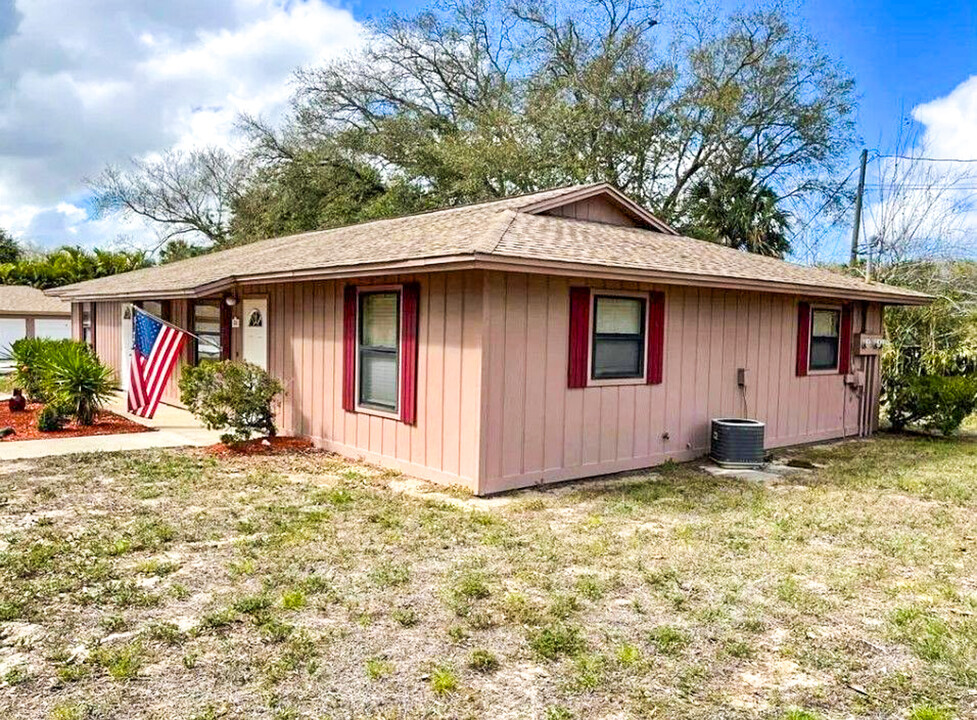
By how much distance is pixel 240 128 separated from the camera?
85.1ft

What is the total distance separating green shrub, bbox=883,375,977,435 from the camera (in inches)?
404

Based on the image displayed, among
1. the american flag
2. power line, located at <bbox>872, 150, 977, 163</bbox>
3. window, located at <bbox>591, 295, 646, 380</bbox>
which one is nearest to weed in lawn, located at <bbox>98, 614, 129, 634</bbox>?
window, located at <bbox>591, 295, 646, 380</bbox>

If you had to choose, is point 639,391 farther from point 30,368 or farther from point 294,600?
point 30,368

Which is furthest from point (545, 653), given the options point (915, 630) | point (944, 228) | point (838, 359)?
point (944, 228)

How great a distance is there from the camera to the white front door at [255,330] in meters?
9.47

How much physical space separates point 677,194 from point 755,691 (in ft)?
69.0

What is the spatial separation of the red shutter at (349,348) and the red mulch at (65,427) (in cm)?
353

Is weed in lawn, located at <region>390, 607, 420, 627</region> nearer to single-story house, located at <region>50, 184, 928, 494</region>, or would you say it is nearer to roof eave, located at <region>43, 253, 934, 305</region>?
single-story house, located at <region>50, 184, 928, 494</region>

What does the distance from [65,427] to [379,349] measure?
4.98 meters

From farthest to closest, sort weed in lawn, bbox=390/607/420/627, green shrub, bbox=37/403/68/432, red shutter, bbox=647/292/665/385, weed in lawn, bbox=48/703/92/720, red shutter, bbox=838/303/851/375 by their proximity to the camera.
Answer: red shutter, bbox=838/303/851/375 < green shrub, bbox=37/403/68/432 < red shutter, bbox=647/292/665/385 < weed in lawn, bbox=390/607/420/627 < weed in lawn, bbox=48/703/92/720

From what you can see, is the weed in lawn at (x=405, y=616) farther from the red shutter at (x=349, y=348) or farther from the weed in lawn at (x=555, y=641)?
the red shutter at (x=349, y=348)

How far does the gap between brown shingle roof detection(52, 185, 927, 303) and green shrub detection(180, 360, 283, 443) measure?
4.02 feet

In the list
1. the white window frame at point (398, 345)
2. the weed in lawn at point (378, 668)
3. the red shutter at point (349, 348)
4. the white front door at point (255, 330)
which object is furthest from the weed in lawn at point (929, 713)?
the white front door at point (255, 330)

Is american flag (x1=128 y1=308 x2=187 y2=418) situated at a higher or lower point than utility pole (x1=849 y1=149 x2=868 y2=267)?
lower
